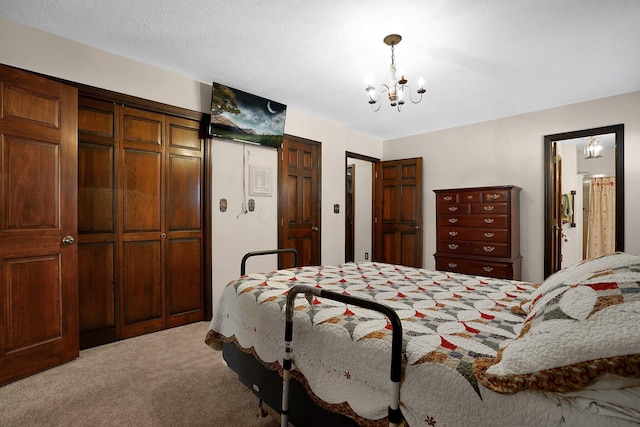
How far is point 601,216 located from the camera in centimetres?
622

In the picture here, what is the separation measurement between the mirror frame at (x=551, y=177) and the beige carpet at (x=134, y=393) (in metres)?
4.25

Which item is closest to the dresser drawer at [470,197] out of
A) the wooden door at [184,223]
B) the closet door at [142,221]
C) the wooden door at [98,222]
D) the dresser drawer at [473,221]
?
the dresser drawer at [473,221]

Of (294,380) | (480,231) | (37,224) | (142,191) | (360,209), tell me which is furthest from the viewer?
(360,209)

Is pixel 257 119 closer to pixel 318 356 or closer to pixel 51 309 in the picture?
pixel 51 309

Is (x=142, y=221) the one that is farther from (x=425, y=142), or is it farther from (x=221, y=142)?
(x=425, y=142)

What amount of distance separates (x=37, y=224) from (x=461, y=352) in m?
2.87

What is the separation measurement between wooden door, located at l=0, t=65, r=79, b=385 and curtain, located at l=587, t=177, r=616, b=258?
8.20 meters

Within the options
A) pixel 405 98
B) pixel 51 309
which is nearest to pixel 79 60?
pixel 51 309

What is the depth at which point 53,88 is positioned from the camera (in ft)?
7.86

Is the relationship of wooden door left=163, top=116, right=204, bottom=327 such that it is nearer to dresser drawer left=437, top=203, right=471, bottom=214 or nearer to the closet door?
the closet door

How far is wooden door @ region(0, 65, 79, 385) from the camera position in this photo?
2174 mm

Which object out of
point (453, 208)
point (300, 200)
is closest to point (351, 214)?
point (300, 200)

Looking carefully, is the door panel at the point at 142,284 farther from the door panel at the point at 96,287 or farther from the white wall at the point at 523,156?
the white wall at the point at 523,156

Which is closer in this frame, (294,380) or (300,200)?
(294,380)
